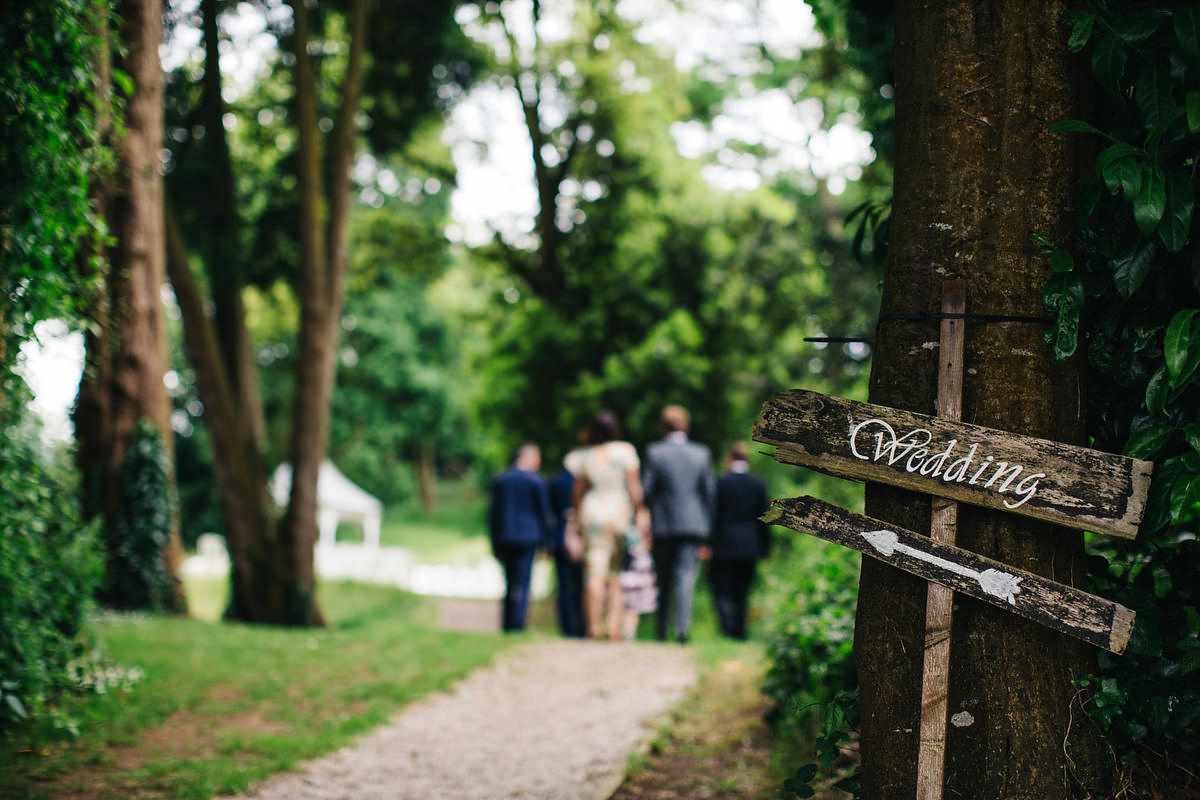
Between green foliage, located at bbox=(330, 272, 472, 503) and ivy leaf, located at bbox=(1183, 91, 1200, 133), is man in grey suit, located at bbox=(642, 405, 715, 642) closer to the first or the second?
ivy leaf, located at bbox=(1183, 91, 1200, 133)

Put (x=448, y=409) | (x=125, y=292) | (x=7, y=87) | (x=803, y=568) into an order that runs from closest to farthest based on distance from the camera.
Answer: (x=7, y=87)
(x=803, y=568)
(x=125, y=292)
(x=448, y=409)

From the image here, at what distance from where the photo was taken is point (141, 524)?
12312 mm

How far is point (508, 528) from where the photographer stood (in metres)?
10.2

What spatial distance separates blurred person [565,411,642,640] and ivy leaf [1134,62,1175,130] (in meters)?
6.99

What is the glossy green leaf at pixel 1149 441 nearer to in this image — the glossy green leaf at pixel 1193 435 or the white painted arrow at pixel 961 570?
the glossy green leaf at pixel 1193 435

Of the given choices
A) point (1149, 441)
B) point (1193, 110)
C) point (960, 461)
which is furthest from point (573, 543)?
point (1193, 110)

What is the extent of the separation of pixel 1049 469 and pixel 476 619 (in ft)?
68.1

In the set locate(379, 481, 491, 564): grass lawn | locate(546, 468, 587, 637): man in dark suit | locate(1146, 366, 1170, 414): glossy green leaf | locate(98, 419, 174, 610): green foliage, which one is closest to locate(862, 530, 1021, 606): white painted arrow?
locate(1146, 366, 1170, 414): glossy green leaf

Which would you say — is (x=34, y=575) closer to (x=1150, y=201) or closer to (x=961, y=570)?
(x=961, y=570)

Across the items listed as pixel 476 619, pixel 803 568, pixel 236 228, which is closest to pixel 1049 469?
pixel 803 568

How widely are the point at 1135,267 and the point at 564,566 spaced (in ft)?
26.3

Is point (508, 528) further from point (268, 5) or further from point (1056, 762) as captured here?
point (268, 5)

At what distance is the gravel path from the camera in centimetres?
507

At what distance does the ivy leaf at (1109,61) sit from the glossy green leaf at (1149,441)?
104cm
